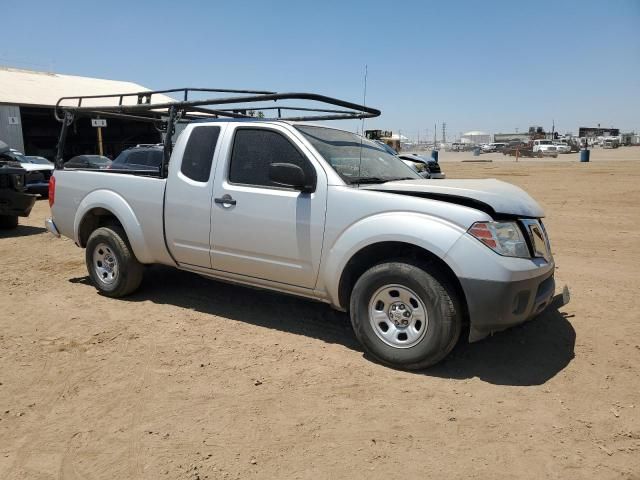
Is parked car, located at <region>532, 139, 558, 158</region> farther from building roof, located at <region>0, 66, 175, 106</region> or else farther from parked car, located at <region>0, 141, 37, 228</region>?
parked car, located at <region>0, 141, 37, 228</region>

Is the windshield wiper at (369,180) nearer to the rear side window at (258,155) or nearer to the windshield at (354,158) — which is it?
the windshield at (354,158)

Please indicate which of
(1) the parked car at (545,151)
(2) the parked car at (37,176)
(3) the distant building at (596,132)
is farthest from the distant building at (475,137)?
(2) the parked car at (37,176)

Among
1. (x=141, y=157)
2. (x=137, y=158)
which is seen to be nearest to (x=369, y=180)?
(x=141, y=157)

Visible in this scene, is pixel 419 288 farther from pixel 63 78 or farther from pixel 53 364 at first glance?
pixel 63 78

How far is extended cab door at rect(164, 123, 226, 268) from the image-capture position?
464cm

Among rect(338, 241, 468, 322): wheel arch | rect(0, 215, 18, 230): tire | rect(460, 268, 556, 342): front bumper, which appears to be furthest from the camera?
rect(0, 215, 18, 230): tire

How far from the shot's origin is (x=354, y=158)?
443cm

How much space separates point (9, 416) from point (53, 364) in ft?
2.52

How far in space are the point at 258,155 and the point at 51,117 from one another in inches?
1247

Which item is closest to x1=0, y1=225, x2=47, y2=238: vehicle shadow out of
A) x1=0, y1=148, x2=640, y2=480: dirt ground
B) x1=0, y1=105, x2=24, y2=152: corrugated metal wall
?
x1=0, y1=148, x2=640, y2=480: dirt ground

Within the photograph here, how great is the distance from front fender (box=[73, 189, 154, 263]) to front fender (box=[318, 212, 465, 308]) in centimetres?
212

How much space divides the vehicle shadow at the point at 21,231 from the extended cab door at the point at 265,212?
23.5 ft

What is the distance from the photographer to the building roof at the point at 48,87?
88.6ft

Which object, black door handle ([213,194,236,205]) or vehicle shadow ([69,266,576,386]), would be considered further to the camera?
black door handle ([213,194,236,205])
